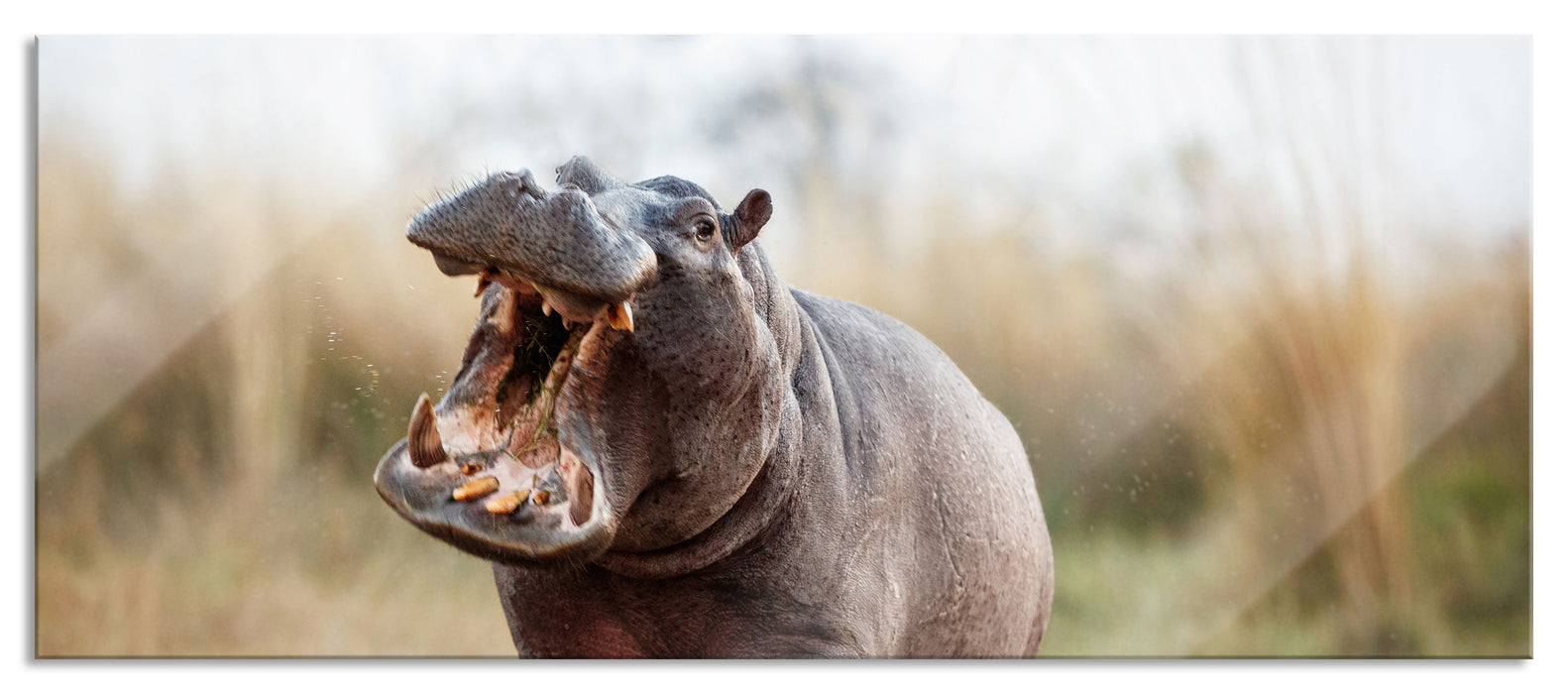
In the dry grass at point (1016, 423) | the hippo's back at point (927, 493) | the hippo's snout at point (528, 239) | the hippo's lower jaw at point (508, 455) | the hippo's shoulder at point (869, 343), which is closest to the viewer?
the hippo's snout at point (528, 239)

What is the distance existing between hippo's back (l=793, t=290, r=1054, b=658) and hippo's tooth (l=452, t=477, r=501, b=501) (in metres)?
0.76

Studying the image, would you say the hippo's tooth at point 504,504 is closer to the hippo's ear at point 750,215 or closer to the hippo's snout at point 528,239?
the hippo's snout at point 528,239

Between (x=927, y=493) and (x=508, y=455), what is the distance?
96 centimetres

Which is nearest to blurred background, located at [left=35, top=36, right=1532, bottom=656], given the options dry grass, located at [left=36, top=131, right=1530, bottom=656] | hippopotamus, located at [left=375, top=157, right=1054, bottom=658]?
dry grass, located at [left=36, top=131, right=1530, bottom=656]

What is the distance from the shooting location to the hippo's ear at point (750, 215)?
2570mm

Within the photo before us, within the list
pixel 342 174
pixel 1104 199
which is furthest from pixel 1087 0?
pixel 342 174

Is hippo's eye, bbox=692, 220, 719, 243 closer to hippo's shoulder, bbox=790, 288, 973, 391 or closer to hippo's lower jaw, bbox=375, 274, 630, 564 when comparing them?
hippo's lower jaw, bbox=375, 274, 630, 564

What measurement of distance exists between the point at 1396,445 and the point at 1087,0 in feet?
4.94

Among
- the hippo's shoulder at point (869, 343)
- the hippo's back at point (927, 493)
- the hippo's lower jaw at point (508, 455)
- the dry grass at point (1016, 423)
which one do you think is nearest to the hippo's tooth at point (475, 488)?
the hippo's lower jaw at point (508, 455)

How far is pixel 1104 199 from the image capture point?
4484mm

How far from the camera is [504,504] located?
233 cm

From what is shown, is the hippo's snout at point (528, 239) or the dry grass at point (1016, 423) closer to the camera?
the hippo's snout at point (528, 239)

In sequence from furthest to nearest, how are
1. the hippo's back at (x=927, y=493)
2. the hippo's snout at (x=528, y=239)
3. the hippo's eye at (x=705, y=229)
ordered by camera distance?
the hippo's back at (x=927, y=493)
the hippo's eye at (x=705, y=229)
the hippo's snout at (x=528, y=239)

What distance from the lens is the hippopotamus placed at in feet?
7.61
